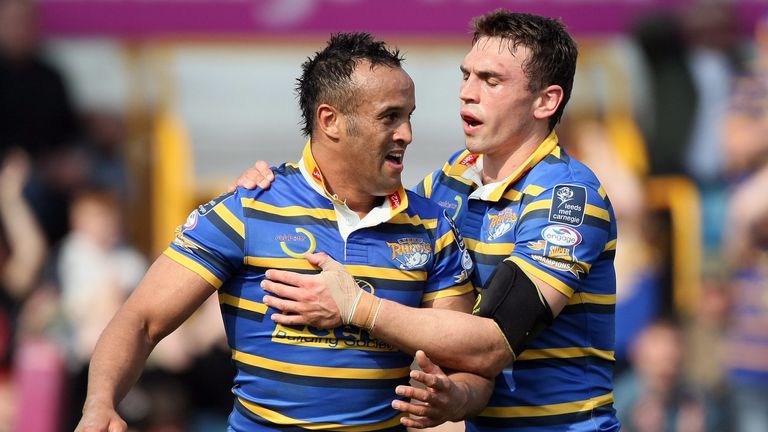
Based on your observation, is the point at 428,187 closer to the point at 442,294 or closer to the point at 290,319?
the point at 442,294

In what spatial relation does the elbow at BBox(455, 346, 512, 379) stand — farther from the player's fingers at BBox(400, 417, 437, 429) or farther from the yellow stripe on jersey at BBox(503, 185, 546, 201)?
the yellow stripe on jersey at BBox(503, 185, 546, 201)

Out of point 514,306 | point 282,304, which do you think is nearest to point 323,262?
point 282,304

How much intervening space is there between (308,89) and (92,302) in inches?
185

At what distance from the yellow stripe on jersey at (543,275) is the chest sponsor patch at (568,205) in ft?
0.55

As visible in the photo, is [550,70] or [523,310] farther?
[550,70]

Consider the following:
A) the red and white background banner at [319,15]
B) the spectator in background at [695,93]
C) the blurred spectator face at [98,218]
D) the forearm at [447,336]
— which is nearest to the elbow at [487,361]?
the forearm at [447,336]

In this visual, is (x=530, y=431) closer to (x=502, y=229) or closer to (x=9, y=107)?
(x=502, y=229)

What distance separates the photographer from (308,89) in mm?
4355

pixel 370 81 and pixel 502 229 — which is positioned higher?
pixel 370 81

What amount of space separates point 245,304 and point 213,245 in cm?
22

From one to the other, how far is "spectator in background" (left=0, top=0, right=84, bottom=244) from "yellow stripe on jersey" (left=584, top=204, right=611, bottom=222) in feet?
18.4

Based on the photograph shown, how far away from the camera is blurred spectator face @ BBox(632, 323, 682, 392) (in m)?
8.59

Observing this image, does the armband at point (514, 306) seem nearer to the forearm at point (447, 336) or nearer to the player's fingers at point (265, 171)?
the forearm at point (447, 336)

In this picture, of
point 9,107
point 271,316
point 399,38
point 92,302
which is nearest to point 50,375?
point 92,302
